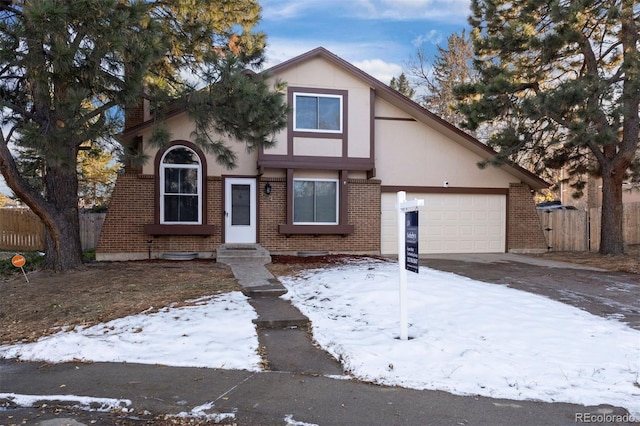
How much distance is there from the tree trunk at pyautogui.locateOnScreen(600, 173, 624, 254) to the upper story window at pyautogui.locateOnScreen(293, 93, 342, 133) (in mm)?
8351

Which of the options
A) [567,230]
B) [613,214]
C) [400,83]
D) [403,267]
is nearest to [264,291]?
[403,267]

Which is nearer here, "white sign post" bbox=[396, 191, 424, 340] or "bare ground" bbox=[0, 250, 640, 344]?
"white sign post" bbox=[396, 191, 424, 340]

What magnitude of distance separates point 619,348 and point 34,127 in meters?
8.82

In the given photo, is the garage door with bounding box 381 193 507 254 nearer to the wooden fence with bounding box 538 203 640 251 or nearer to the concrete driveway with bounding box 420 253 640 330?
the concrete driveway with bounding box 420 253 640 330

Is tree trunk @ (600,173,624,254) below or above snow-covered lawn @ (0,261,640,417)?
above

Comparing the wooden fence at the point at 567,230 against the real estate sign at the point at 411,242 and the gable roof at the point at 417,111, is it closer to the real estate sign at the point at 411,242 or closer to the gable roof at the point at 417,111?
the gable roof at the point at 417,111

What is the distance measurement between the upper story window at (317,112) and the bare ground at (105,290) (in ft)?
13.7

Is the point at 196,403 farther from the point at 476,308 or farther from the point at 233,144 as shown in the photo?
the point at 233,144

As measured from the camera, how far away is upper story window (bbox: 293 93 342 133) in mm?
13797

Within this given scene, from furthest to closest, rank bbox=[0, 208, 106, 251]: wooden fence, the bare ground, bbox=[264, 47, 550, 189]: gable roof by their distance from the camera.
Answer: bbox=[0, 208, 106, 251]: wooden fence
bbox=[264, 47, 550, 189]: gable roof
the bare ground

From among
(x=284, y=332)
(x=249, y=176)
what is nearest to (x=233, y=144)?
(x=249, y=176)

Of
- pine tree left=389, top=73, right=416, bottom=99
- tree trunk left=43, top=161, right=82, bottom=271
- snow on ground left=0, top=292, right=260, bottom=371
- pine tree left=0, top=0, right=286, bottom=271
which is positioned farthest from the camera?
pine tree left=389, top=73, right=416, bottom=99

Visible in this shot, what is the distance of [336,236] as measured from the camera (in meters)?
14.3

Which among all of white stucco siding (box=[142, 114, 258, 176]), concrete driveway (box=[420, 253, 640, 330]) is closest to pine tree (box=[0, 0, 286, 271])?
white stucco siding (box=[142, 114, 258, 176])
